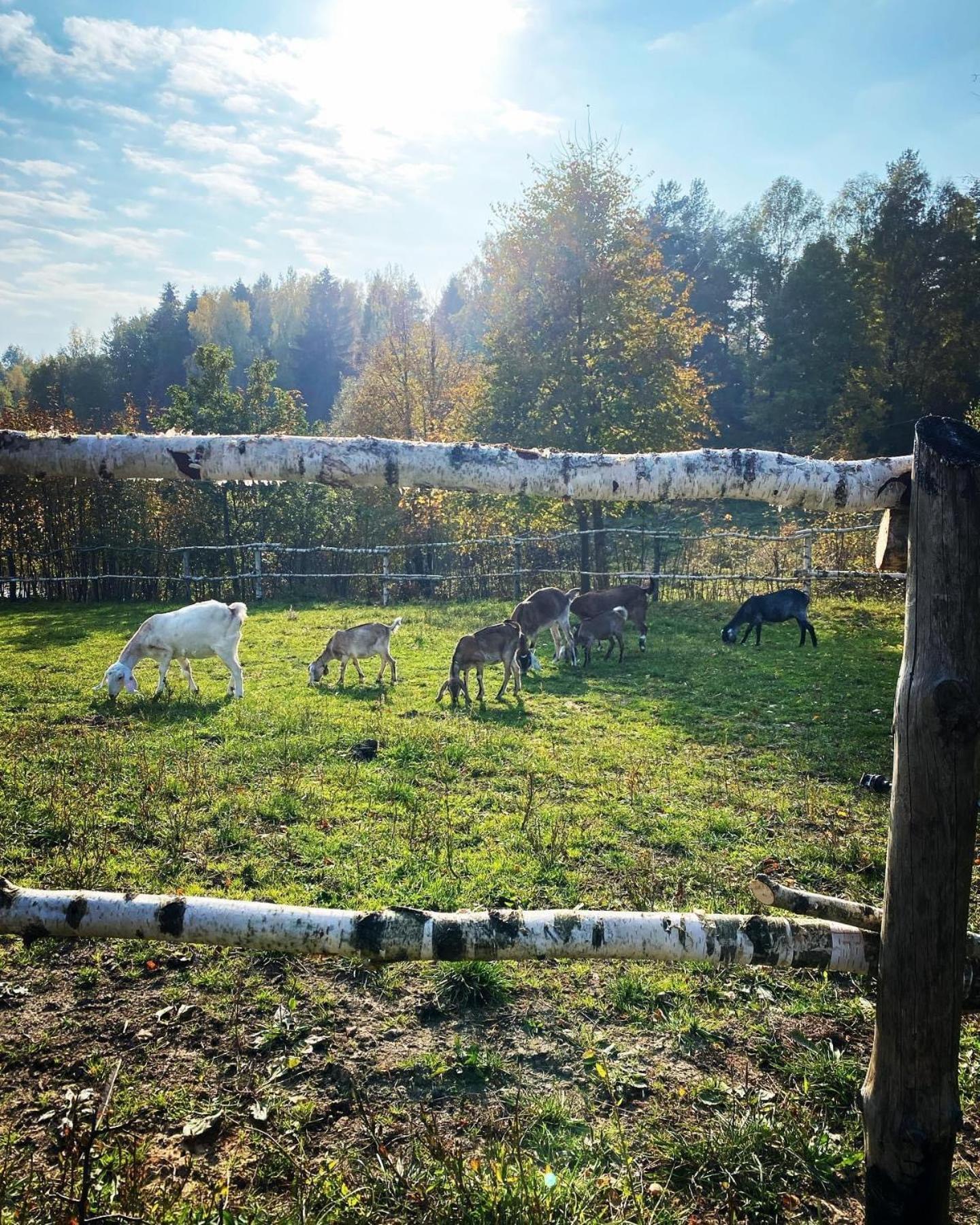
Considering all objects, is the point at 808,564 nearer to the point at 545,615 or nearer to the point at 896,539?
the point at 545,615

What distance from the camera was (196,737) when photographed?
9.38 metres

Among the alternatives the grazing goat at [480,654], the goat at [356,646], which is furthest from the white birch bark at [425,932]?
the goat at [356,646]

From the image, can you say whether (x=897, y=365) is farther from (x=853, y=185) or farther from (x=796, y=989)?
(x=796, y=989)

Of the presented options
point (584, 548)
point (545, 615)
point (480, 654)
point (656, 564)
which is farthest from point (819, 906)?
point (584, 548)

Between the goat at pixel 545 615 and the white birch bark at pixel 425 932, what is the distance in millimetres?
10862

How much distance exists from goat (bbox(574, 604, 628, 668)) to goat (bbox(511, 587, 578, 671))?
0.25m

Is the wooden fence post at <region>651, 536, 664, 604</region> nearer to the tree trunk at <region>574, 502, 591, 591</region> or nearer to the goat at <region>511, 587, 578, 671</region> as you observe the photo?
the tree trunk at <region>574, 502, 591, 591</region>

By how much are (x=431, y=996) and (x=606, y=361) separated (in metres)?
21.5

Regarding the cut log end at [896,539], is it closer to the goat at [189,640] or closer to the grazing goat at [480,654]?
the grazing goat at [480,654]

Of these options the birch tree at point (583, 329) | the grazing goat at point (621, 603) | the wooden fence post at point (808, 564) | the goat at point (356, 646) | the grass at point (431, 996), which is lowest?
the grass at point (431, 996)

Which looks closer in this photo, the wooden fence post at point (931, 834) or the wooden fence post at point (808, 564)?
the wooden fence post at point (931, 834)

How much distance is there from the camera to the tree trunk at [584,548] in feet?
76.2

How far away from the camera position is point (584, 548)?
24156 millimetres

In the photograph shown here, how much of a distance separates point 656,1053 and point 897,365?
47.0 metres
